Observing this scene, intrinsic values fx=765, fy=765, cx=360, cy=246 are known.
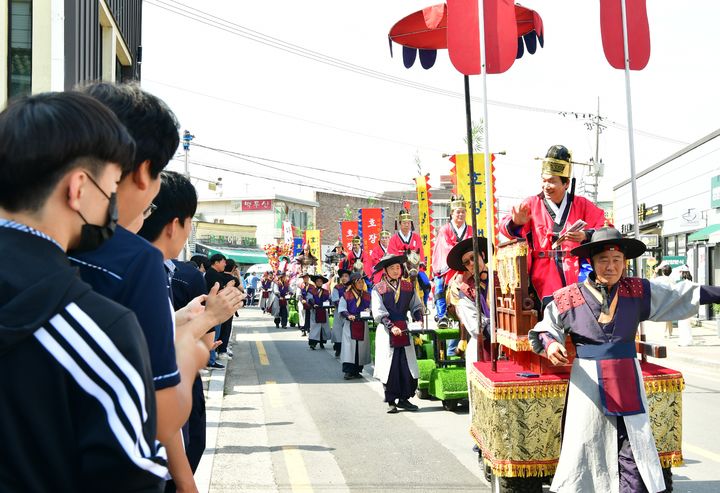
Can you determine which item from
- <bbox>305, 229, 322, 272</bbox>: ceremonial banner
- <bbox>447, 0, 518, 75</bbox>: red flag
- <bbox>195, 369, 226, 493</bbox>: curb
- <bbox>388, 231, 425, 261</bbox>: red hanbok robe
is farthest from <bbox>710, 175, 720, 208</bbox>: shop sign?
<bbox>447, 0, 518, 75</bbox>: red flag

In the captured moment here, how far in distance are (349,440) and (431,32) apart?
4.45 meters

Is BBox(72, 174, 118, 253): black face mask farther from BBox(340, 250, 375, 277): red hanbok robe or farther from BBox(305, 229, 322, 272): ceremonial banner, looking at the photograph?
BBox(305, 229, 322, 272): ceremonial banner

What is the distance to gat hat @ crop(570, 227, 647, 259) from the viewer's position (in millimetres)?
4895

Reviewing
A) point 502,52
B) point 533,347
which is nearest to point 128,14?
point 502,52

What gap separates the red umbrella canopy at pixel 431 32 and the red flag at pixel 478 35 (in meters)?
1.52

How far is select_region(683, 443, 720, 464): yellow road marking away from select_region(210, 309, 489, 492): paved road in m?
2.13

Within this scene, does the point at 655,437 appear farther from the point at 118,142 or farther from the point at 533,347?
the point at 118,142

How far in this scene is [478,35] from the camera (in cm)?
596

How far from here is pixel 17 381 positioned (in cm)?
144

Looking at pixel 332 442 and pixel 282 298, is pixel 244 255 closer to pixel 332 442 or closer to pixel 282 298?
pixel 282 298

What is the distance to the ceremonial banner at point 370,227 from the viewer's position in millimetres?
20594

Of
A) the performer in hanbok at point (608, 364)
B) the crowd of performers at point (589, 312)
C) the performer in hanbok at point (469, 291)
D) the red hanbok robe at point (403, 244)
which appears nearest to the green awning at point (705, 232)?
the red hanbok robe at point (403, 244)

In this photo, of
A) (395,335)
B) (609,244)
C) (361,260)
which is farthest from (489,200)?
(361,260)

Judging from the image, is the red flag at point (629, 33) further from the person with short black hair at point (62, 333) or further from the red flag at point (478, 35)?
the person with short black hair at point (62, 333)
